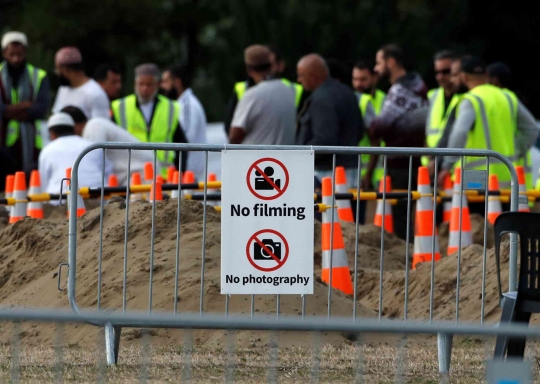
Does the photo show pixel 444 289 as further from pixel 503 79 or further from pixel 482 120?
pixel 503 79

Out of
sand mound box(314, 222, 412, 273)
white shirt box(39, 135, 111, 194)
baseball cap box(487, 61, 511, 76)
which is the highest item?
baseball cap box(487, 61, 511, 76)

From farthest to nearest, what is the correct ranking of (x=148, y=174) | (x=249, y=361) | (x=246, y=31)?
1. (x=246, y=31)
2. (x=148, y=174)
3. (x=249, y=361)

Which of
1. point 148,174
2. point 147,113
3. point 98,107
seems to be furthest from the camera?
point 147,113

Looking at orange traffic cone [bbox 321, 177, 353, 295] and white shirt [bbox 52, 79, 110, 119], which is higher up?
white shirt [bbox 52, 79, 110, 119]

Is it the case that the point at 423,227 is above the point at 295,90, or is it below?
below

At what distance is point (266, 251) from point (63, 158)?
5932mm

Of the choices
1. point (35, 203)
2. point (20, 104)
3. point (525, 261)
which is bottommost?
point (35, 203)

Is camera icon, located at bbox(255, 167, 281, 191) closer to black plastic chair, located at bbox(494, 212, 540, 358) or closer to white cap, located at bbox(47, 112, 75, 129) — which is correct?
black plastic chair, located at bbox(494, 212, 540, 358)

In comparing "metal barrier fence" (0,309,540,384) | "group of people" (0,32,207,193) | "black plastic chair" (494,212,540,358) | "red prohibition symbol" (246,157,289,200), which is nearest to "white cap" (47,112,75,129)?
"group of people" (0,32,207,193)

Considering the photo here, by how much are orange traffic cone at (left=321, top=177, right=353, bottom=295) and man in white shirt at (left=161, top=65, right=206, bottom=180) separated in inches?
229

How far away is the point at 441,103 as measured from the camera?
1358 centimetres

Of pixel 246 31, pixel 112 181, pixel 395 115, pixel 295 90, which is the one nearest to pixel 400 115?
pixel 395 115

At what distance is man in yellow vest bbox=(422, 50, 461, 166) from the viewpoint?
13336 millimetres

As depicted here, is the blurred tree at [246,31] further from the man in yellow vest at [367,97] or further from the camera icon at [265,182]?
the camera icon at [265,182]
